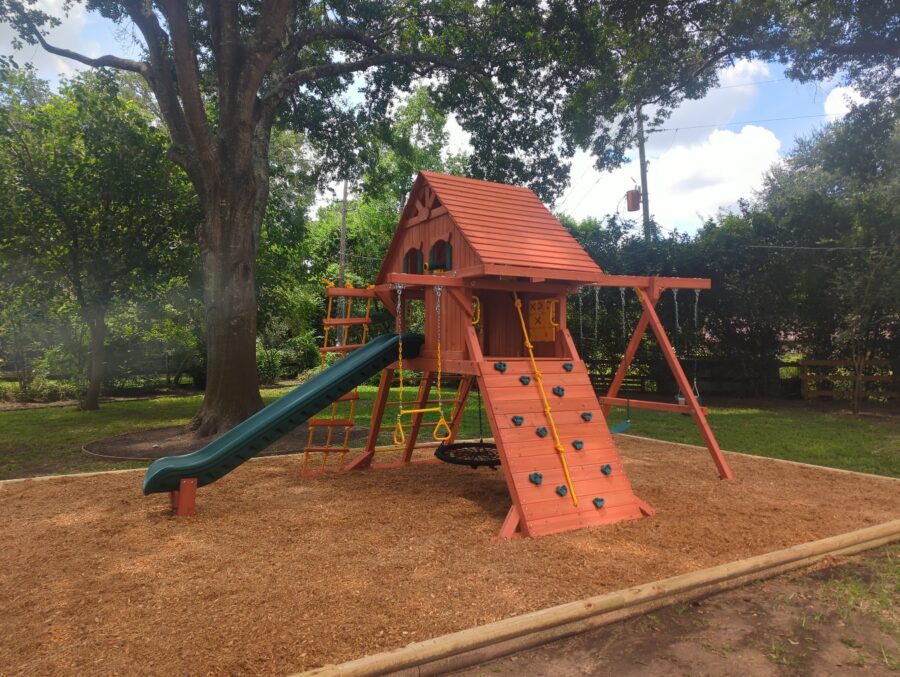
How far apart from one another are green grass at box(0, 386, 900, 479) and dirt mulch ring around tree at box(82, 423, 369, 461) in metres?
0.36

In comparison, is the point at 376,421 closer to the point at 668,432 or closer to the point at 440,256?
the point at 440,256

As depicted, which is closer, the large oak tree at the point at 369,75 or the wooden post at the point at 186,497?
the wooden post at the point at 186,497

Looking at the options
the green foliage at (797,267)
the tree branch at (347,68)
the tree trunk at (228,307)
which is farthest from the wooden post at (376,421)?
the green foliage at (797,267)

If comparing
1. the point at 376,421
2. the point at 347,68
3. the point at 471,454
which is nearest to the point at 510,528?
the point at 471,454

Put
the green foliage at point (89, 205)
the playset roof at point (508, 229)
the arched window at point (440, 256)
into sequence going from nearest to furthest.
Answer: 1. the playset roof at point (508, 229)
2. the arched window at point (440, 256)
3. the green foliage at point (89, 205)

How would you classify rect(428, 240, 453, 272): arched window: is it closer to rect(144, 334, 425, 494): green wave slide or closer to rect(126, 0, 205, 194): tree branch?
rect(144, 334, 425, 494): green wave slide

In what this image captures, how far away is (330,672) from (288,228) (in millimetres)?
18397

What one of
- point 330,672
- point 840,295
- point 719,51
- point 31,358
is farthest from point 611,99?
point 31,358

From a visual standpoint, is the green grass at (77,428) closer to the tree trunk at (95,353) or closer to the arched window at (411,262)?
the tree trunk at (95,353)

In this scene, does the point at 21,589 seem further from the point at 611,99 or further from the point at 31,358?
the point at 31,358

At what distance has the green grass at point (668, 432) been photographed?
8344 millimetres

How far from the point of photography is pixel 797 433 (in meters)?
10.8

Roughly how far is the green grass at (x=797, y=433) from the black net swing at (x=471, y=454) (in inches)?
188

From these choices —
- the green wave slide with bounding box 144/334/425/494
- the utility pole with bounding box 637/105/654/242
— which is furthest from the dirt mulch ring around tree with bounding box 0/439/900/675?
the utility pole with bounding box 637/105/654/242
